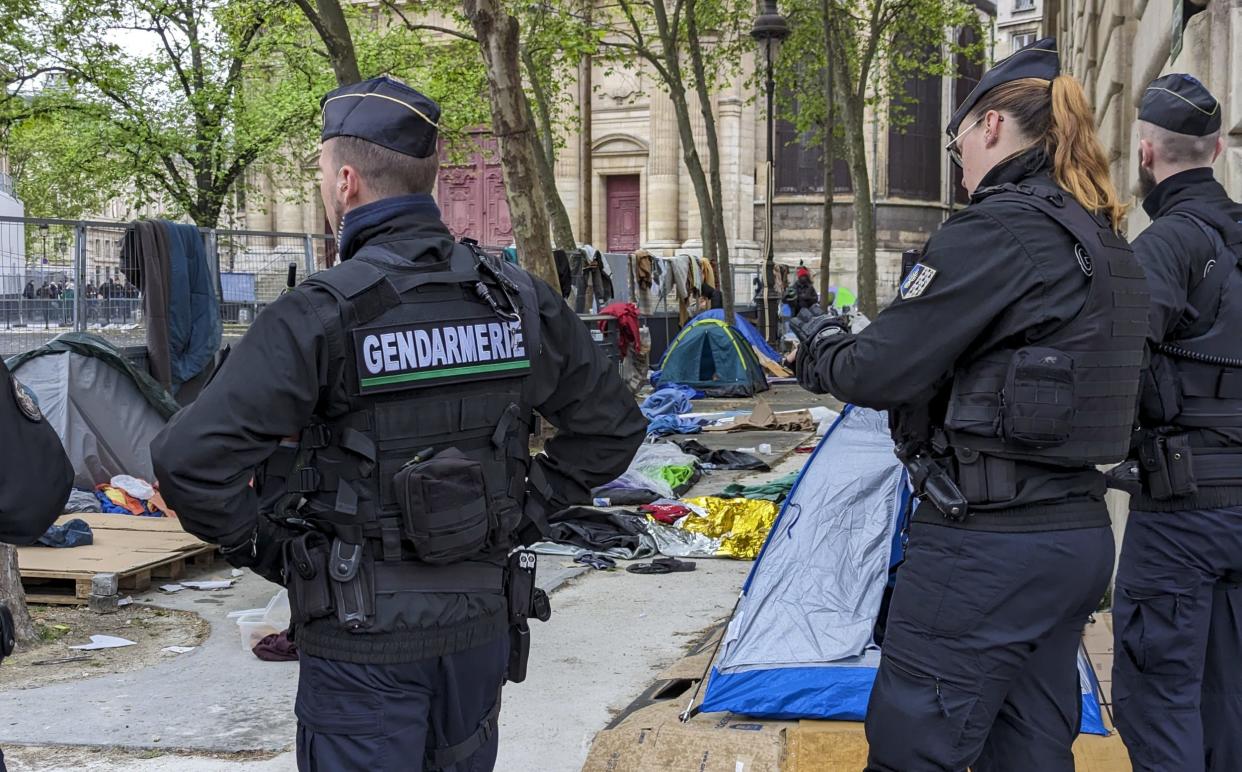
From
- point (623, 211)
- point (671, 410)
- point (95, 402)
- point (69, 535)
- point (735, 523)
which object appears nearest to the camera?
point (69, 535)

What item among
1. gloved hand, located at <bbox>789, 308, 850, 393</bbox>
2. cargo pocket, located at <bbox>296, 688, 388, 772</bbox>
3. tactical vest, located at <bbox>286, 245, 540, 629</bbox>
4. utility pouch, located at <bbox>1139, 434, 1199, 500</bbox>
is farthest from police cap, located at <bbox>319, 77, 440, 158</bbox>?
utility pouch, located at <bbox>1139, 434, 1199, 500</bbox>

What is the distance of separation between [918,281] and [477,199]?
123 ft

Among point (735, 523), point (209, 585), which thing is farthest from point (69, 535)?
point (735, 523)

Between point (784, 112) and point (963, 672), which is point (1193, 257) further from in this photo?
point (784, 112)

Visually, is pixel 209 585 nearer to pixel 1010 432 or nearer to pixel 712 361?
pixel 1010 432

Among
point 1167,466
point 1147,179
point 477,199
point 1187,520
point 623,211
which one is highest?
point 477,199

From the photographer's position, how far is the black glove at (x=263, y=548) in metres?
2.65

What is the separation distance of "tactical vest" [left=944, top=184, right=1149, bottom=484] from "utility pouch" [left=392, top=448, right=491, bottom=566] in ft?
3.58

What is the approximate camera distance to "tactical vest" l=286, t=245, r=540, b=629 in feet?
8.36

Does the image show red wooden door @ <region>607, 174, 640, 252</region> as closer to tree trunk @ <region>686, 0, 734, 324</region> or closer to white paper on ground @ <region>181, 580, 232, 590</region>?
tree trunk @ <region>686, 0, 734, 324</region>

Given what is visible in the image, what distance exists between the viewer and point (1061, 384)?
9.18 feet

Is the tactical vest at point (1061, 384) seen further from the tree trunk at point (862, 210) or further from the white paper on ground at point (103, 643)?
the tree trunk at point (862, 210)

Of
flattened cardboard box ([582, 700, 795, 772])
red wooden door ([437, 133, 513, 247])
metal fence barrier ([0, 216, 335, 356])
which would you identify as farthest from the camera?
red wooden door ([437, 133, 513, 247])

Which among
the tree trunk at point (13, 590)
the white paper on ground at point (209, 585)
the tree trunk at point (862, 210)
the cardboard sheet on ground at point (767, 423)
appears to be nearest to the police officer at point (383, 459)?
the tree trunk at point (13, 590)
